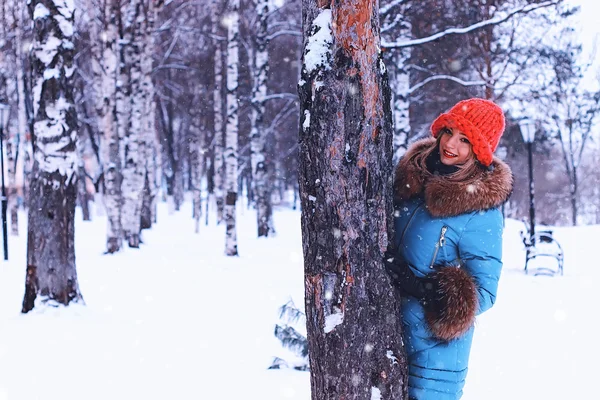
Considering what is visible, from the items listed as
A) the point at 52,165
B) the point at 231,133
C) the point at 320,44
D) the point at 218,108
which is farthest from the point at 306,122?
the point at 218,108

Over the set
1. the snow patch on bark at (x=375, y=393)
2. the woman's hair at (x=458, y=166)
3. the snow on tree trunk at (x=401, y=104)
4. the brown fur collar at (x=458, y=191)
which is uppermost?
the snow on tree trunk at (x=401, y=104)

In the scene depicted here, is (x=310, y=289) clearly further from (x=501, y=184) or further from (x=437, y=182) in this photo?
(x=501, y=184)

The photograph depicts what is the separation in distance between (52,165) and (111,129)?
7.75m

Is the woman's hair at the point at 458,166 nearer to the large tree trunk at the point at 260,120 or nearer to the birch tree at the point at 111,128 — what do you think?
the birch tree at the point at 111,128

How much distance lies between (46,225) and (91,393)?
10.2 feet

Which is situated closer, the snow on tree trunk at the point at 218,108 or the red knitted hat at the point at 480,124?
the red knitted hat at the point at 480,124

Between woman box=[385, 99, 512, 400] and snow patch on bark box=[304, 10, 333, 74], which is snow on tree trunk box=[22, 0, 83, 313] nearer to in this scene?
woman box=[385, 99, 512, 400]

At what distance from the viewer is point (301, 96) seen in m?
2.26

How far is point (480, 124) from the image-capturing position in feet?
8.31

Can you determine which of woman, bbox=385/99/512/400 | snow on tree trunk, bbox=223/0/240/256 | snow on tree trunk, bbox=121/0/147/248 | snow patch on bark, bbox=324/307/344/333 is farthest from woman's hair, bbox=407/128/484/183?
snow on tree trunk, bbox=121/0/147/248

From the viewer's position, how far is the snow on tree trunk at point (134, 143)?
1459 centimetres

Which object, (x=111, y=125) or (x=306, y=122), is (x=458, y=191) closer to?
(x=306, y=122)

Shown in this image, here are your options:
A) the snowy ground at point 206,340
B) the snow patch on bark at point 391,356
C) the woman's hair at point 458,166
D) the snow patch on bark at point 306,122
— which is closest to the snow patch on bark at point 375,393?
the snow patch on bark at point 391,356

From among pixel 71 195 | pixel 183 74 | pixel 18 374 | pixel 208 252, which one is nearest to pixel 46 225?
pixel 71 195
